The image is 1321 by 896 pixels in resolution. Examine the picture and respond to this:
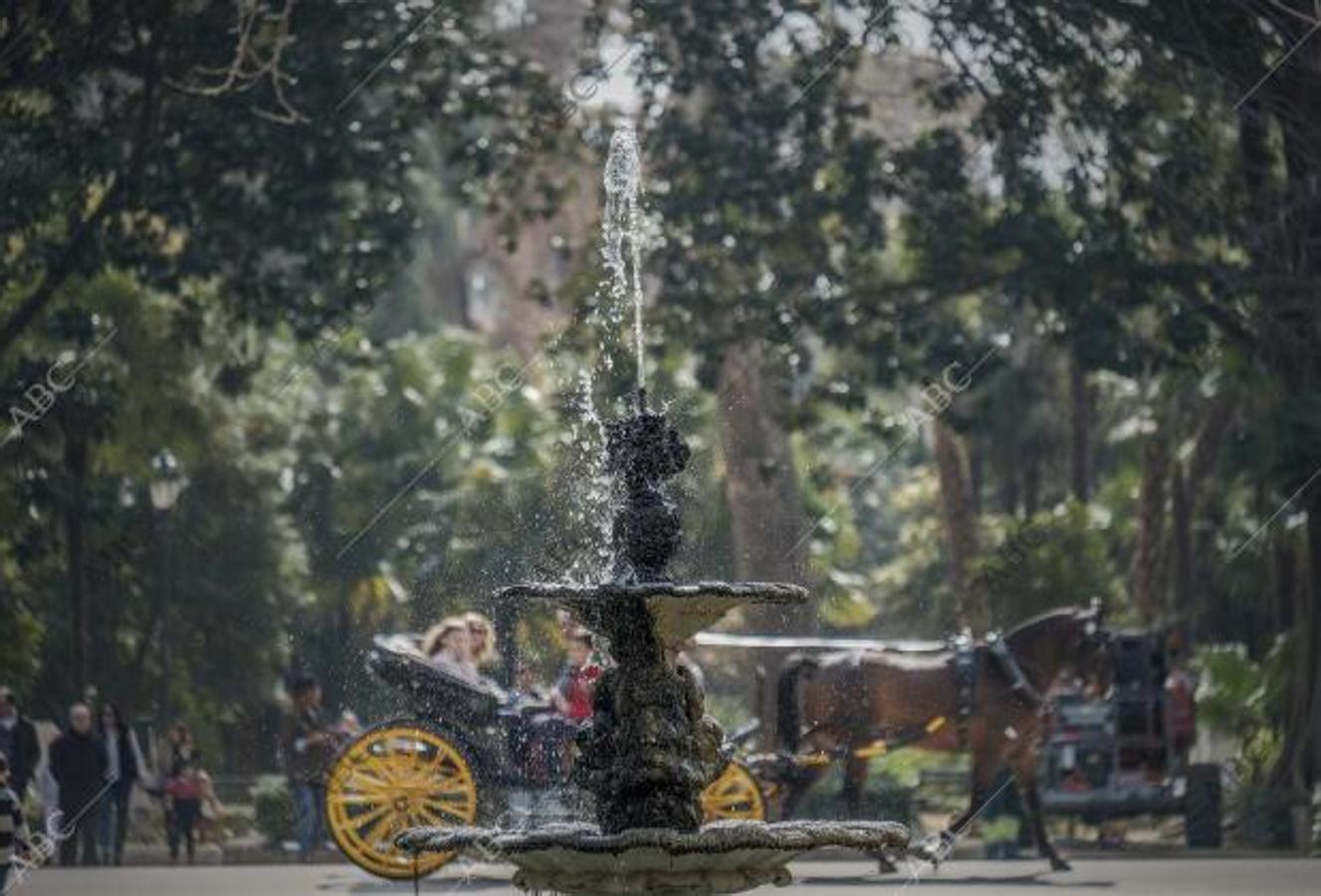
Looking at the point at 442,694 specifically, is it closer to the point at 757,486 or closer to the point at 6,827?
the point at 6,827

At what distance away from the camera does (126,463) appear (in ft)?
106

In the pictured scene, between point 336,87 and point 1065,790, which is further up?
point 336,87

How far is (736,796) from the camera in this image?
20.7 m

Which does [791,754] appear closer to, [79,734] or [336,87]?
[79,734]

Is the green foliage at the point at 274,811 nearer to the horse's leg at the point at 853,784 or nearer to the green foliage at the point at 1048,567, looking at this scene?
the horse's leg at the point at 853,784

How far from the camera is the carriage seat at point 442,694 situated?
66.4 ft

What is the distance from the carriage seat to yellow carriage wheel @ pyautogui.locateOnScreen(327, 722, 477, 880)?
372mm

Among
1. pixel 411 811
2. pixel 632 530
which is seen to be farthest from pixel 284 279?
pixel 632 530

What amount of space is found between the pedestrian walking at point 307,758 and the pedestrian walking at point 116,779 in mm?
Result: 1282

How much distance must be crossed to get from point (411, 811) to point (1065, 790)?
367 inches

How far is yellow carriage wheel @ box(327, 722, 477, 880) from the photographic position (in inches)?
776

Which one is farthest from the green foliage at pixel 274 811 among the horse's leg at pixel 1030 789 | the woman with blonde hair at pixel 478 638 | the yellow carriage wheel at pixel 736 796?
the yellow carriage wheel at pixel 736 796

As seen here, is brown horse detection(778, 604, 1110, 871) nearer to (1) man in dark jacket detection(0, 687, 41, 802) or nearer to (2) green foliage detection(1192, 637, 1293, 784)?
(2) green foliage detection(1192, 637, 1293, 784)

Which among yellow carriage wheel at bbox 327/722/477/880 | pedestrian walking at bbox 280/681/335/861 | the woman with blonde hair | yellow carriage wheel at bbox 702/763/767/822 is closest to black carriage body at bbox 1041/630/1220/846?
pedestrian walking at bbox 280/681/335/861
